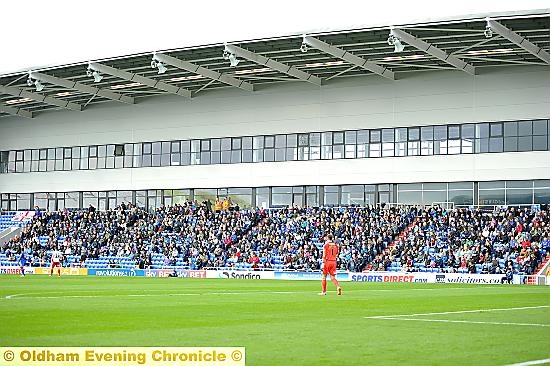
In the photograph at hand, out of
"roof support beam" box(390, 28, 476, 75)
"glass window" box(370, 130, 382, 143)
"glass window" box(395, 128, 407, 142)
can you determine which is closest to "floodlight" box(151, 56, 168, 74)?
"glass window" box(370, 130, 382, 143)

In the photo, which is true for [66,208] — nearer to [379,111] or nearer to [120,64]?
[120,64]

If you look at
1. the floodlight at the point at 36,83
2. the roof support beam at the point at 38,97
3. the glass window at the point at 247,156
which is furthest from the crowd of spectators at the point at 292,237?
the floodlight at the point at 36,83

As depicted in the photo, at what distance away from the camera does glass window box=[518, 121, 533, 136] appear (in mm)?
52219

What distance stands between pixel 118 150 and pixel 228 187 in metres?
10.1

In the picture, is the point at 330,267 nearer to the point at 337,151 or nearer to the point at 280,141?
the point at 337,151

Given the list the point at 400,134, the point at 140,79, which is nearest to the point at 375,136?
the point at 400,134

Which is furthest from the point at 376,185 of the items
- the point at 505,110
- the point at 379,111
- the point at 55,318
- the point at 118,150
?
the point at 55,318

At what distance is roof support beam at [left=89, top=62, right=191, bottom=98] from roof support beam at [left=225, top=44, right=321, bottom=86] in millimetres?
9773

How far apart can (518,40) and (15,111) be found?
1623 inches

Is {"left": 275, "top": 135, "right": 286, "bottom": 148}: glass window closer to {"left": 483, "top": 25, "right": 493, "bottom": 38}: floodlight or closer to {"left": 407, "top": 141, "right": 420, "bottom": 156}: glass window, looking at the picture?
{"left": 407, "top": 141, "right": 420, "bottom": 156}: glass window

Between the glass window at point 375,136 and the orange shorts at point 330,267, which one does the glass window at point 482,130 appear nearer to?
the glass window at point 375,136

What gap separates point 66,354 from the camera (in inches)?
412

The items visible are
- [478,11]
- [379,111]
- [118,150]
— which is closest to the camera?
[478,11]

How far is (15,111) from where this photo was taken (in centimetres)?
7119
